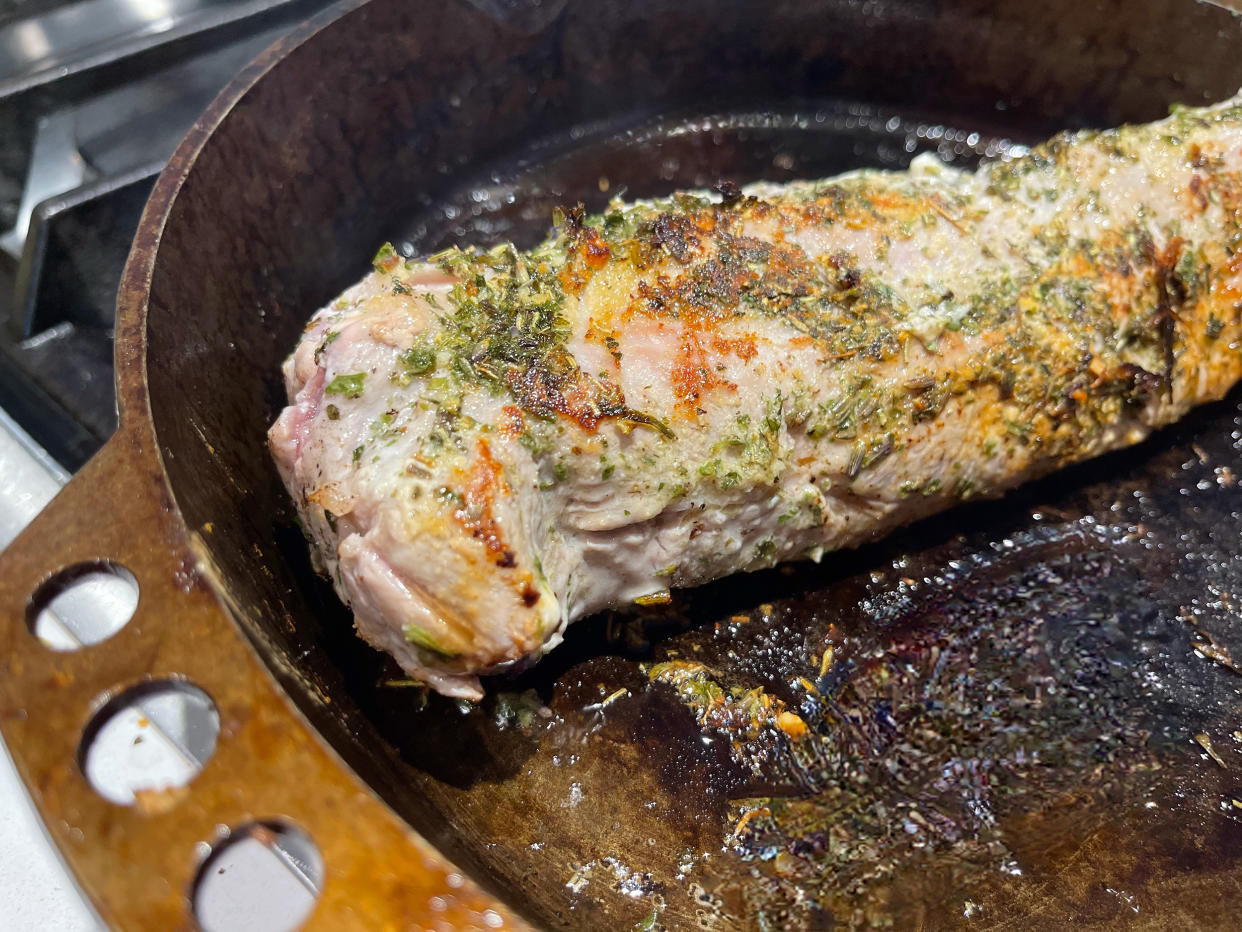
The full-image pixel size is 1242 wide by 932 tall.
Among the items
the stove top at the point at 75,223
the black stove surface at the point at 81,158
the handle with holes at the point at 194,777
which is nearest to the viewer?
the handle with holes at the point at 194,777

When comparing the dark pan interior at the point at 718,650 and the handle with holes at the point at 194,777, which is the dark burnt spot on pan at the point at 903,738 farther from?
the handle with holes at the point at 194,777

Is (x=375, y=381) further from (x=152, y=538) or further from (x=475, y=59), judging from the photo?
(x=475, y=59)

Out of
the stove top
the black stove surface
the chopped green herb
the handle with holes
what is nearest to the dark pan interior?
the handle with holes

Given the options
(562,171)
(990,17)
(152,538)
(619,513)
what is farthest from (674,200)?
(990,17)

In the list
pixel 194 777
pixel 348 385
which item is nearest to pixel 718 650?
pixel 348 385

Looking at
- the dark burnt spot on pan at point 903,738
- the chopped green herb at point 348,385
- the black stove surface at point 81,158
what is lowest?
the dark burnt spot on pan at point 903,738

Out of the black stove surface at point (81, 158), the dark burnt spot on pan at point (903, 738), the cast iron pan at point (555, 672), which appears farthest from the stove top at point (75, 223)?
the dark burnt spot on pan at point (903, 738)

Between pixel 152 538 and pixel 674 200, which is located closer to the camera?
pixel 152 538
